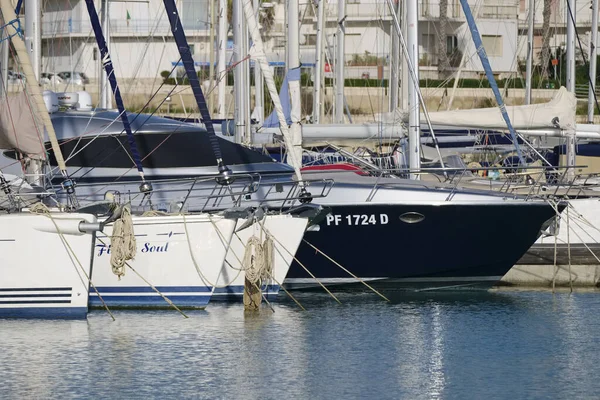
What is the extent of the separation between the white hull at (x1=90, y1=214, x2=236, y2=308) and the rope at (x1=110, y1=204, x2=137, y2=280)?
27.9 inches

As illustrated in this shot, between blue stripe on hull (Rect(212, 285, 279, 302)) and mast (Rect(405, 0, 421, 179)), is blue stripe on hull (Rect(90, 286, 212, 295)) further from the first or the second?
mast (Rect(405, 0, 421, 179))

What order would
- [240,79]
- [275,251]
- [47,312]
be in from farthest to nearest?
[240,79]
[275,251]
[47,312]

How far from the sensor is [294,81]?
20.1 meters

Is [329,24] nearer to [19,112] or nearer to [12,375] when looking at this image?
[19,112]

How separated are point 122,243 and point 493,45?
43708 mm

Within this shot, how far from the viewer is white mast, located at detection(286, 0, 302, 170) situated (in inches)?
779

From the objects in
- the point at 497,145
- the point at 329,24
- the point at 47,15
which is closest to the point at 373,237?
the point at 497,145

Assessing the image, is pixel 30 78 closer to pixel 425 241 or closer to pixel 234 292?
pixel 234 292

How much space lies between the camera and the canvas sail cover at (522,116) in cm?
2295

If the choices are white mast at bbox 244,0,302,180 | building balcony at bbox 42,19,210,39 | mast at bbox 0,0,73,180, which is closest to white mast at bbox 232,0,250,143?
white mast at bbox 244,0,302,180

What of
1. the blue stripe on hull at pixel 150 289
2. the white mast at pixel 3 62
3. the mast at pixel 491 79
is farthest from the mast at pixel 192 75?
the mast at pixel 491 79

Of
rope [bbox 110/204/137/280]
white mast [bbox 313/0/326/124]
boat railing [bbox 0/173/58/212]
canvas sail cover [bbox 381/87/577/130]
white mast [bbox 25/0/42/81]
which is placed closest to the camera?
rope [bbox 110/204/137/280]

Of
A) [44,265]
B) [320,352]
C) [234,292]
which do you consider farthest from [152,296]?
[320,352]

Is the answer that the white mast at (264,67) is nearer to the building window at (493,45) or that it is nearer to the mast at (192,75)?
the mast at (192,75)
